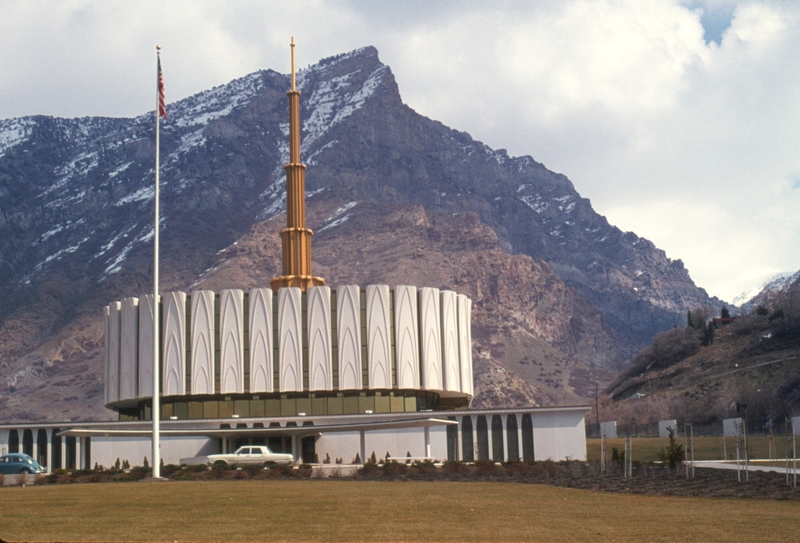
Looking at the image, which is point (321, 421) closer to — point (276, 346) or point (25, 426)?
point (276, 346)

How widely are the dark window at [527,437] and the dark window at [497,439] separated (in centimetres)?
144

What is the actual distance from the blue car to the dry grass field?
1824cm

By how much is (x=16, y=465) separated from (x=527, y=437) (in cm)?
3289

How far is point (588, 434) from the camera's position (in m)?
130

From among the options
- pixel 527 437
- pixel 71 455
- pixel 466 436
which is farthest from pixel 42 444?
pixel 527 437

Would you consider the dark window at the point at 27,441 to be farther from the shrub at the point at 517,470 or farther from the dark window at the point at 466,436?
the shrub at the point at 517,470

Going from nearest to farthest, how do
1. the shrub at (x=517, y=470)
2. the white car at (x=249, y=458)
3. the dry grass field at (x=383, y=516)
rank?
the dry grass field at (x=383, y=516), the shrub at (x=517, y=470), the white car at (x=249, y=458)

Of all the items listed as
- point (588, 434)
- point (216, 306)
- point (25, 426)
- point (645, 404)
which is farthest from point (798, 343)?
point (25, 426)

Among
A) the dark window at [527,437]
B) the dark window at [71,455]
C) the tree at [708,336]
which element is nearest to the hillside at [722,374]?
the tree at [708,336]

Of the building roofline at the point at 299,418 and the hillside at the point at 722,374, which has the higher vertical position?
the hillside at the point at 722,374

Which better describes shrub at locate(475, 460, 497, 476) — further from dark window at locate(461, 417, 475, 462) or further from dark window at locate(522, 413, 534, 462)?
dark window at locate(461, 417, 475, 462)

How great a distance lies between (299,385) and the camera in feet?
247

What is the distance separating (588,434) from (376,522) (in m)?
108

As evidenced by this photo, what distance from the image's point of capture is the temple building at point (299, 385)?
7050 cm
